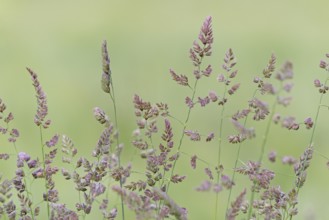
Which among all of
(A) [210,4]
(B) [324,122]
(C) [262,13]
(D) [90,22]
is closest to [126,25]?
(D) [90,22]

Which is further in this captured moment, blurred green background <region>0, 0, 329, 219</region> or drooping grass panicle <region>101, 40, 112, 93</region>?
blurred green background <region>0, 0, 329, 219</region>

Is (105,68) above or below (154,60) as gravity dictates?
above

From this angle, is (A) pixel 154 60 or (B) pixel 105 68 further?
(A) pixel 154 60

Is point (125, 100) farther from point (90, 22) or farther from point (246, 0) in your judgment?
point (246, 0)

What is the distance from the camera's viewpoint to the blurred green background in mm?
3125

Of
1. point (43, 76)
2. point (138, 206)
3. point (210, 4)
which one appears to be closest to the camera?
point (138, 206)

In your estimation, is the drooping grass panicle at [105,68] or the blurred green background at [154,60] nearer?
the drooping grass panicle at [105,68]

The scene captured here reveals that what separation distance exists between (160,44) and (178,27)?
0.88 ft

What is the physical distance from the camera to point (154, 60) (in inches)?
153

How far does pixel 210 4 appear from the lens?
4535 millimetres

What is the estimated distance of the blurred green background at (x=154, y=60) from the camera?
312cm

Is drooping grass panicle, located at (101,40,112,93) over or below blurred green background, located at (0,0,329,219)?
over

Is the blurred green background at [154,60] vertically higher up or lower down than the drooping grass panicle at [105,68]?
lower down

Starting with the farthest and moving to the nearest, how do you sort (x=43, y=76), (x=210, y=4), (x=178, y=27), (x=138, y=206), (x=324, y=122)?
(x=210, y=4) < (x=178, y=27) < (x=43, y=76) < (x=324, y=122) < (x=138, y=206)
